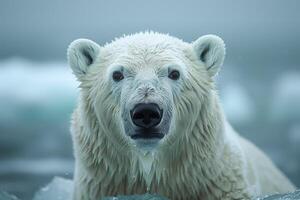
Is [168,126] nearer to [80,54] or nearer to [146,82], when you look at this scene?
[146,82]

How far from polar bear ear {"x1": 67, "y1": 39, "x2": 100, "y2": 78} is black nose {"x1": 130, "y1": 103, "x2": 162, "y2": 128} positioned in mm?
894

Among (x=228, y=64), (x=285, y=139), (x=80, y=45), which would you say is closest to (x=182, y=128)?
(x=80, y=45)

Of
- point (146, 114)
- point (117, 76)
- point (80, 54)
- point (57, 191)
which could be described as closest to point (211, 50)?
point (117, 76)

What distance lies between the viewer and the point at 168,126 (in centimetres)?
439

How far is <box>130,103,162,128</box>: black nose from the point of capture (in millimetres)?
4105

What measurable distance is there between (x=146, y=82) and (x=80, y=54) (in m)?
0.74

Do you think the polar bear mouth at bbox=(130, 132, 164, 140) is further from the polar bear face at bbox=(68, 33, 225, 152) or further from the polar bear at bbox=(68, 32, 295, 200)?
the polar bear at bbox=(68, 32, 295, 200)

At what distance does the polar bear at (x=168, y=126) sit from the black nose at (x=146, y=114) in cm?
24

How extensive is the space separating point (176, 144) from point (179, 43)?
0.67 meters

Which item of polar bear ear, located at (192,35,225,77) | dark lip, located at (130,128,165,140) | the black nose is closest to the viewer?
the black nose

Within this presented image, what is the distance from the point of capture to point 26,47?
18406mm

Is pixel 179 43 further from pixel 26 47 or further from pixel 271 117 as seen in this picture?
pixel 26 47

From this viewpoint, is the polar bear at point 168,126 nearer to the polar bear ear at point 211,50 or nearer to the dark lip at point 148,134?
the polar bear ear at point 211,50

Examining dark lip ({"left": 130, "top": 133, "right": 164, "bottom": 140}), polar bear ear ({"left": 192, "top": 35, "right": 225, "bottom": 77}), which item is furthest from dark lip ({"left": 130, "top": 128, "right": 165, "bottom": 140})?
polar bear ear ({"left": 192, "top": 35, "right": 225, "bottom": 77})
